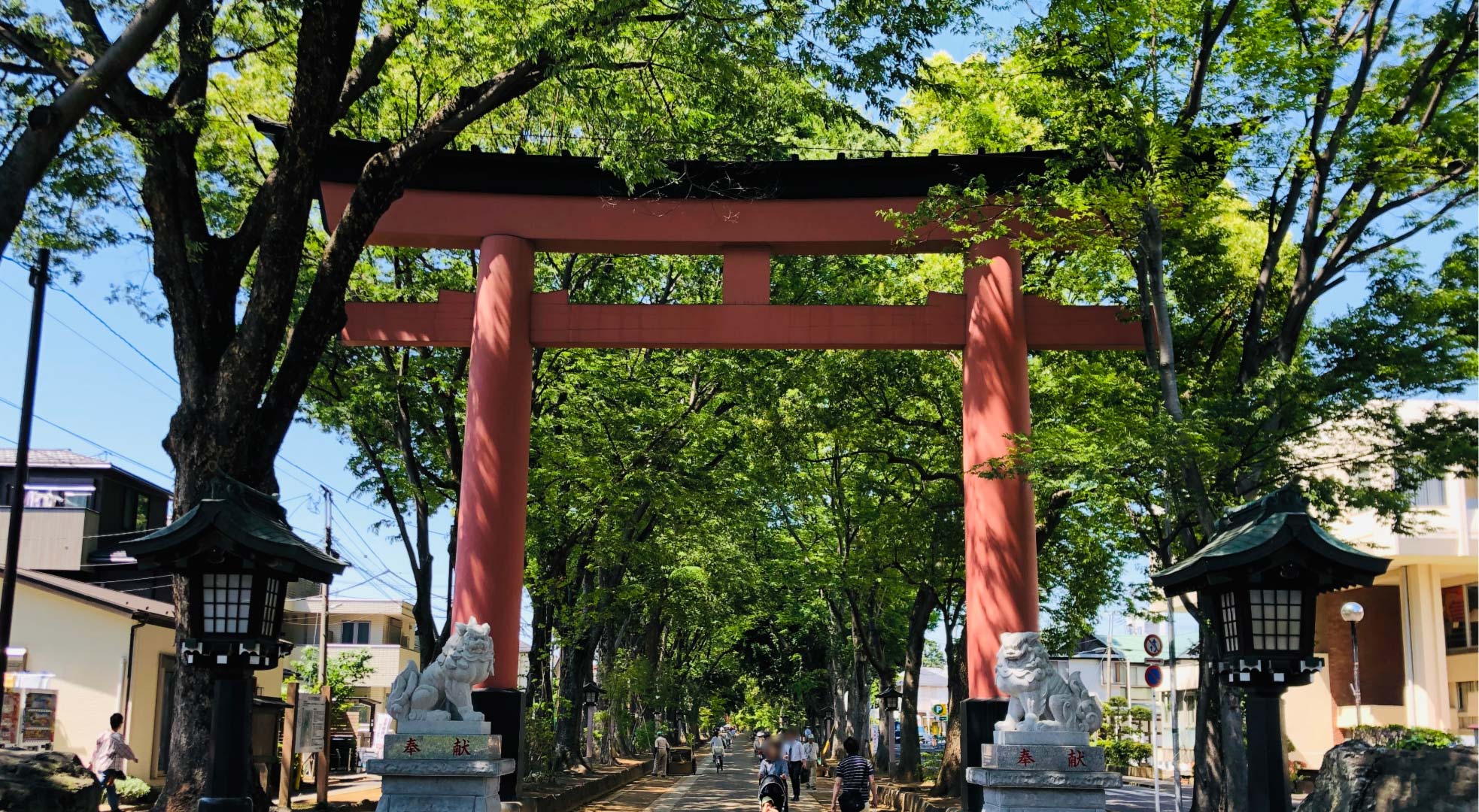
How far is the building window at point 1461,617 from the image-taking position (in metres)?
28.0

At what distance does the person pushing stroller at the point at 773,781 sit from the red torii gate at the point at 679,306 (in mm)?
3452

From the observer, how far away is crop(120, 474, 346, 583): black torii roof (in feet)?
25.8

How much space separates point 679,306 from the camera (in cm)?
1541

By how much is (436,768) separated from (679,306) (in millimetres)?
6408

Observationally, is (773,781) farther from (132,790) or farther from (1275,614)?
(132,790)

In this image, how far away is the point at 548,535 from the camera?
23.7 m

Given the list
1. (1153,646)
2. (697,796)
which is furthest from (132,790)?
(1153,646)

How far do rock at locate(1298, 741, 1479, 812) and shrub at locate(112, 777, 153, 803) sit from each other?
62.8 feet

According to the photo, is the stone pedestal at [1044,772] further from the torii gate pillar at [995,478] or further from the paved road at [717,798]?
the paved road at [717,798]

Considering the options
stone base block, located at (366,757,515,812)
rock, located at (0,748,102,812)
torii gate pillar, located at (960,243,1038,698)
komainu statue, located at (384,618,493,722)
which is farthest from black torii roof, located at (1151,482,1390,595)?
rock, located at (0,748,102,812)

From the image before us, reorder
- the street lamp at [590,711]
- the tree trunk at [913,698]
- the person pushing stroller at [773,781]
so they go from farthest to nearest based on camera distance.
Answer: the street lamp at [590,711]
the tree trunk at [913,698]
the person pushing stroller at [773,781]

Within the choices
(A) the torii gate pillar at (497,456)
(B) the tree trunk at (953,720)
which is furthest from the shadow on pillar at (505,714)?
(B) the tree trunk at (953,720)

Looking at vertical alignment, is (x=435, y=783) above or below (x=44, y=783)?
below

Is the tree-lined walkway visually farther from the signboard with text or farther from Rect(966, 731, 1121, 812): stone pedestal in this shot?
Rect(966, 731, 1121, 812): stone pedestal
